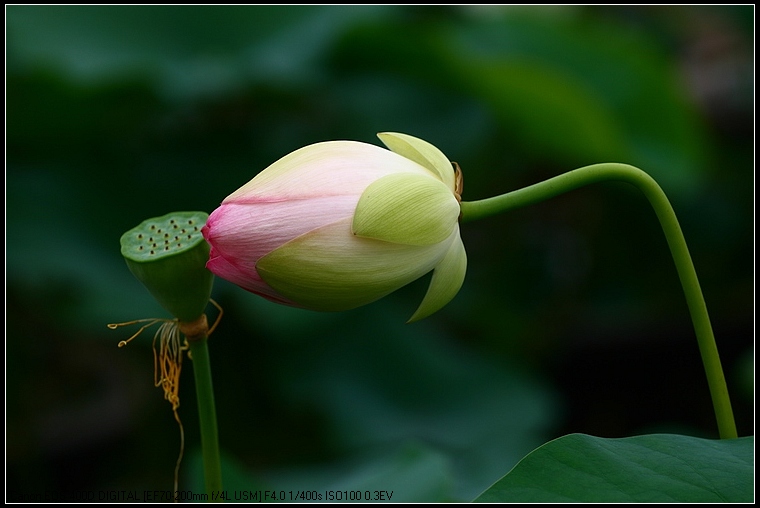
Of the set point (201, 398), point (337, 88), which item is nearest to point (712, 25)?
point (337, 88)

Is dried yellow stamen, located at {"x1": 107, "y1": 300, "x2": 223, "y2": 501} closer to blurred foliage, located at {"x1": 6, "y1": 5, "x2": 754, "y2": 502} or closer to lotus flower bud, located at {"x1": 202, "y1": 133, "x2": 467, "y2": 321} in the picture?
lotus flower bud, located at {"x1": 202, "y1": 133, "x2": 467, "y2": 321}

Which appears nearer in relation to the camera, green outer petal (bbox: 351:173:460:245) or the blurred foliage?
green outer petal (bbox: 351:173:460:245)

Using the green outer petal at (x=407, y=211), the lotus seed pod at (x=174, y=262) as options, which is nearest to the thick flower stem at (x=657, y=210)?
the green outer petal at (x=407, y=211)

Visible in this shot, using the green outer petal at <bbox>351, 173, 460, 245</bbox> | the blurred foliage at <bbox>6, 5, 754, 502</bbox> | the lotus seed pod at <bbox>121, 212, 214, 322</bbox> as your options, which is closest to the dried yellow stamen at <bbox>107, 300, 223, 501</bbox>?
the lotus seed pod at <bbox>121, 212, 214, 322</bbox>

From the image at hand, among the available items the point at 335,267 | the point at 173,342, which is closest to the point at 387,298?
the point at 173,342

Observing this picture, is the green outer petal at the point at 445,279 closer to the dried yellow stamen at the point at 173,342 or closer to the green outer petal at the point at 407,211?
the green outer petal at the point at 407,211

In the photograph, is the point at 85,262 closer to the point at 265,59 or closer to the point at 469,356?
the point at 265,59
